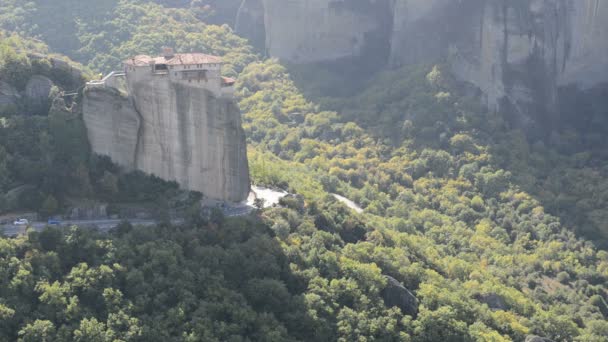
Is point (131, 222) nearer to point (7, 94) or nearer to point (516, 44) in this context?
point (7, 94)

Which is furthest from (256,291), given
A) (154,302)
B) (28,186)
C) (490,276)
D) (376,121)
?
(376,121)

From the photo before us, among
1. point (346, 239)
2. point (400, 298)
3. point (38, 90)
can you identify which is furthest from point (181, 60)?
point (400, 298)

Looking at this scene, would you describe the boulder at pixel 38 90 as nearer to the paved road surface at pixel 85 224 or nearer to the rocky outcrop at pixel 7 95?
the rocky outcrop at pixel 7 95

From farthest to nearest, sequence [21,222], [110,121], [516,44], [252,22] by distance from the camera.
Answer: [252,22] < [516,44] < [110,121] < [21,222]

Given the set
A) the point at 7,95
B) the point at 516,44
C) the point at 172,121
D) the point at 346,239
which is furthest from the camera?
the point at 516,44

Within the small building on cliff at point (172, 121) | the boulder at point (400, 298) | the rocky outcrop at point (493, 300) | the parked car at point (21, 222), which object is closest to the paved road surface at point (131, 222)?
the parked car at point (21, 222)

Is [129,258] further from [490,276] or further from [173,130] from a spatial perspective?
[490,276]
